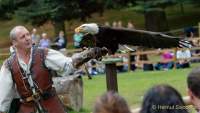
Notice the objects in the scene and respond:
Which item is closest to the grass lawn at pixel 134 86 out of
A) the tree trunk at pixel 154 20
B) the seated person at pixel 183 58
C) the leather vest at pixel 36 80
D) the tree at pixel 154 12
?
the seated person at pixel 183 58

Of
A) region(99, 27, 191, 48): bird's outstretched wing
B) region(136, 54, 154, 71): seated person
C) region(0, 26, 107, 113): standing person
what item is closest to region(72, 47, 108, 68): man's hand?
region(0, 26, 107, 113): standing person

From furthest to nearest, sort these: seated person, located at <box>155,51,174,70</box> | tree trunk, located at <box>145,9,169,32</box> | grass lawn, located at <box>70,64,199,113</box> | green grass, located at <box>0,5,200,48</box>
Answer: green grass, located at <box>0,5,200,48</box>, tree trunk, located at <box>145,9,169,32</box>, seated person, located at <box>155,51,174,70</box>, grass lawn, located at <box>70,64,199,113</box>

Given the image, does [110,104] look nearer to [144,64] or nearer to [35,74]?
[35,74]

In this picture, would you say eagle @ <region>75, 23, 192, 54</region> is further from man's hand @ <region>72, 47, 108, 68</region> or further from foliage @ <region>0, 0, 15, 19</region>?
foliage @ <region>0, 0, 15, 19</region>

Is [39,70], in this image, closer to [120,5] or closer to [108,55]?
[108,55]

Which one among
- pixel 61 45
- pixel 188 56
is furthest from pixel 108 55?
pixel 61 45

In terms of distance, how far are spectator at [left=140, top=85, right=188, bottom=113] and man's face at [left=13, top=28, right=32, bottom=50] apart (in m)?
2.28

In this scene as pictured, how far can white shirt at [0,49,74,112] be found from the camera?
19.6 ft

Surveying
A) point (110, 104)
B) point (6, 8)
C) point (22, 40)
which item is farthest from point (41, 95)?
point (6, 8)

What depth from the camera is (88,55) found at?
588 centimetres

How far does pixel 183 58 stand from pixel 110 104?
52.3ft

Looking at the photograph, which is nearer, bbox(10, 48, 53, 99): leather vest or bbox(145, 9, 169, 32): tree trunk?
bbox(10, 48, 53, 99): leather vest

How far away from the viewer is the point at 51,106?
6.20 meters

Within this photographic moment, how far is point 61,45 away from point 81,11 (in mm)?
7940
